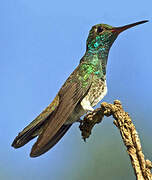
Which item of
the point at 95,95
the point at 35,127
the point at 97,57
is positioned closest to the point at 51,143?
the point at 35,127

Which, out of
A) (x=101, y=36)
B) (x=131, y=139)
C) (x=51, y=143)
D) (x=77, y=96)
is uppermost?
(x=101, y=36)

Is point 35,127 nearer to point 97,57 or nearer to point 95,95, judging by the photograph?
point 95,95

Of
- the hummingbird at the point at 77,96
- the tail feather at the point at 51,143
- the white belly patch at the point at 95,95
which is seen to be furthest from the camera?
the white belly patch at the point at 95,95

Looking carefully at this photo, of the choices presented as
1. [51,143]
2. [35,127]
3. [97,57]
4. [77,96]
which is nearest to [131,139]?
[51,143]

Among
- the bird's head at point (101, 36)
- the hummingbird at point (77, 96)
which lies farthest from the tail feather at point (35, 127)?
the bird's head at point (101, 36)

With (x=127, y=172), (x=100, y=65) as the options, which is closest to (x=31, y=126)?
(x=100, y=65)

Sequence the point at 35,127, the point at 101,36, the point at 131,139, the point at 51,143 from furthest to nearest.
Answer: the point at 101,36, the point at 35,127, the point at 51,143, the point at 131,139

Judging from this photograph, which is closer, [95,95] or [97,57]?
[95,95]

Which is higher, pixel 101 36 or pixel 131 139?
pixel 101 36

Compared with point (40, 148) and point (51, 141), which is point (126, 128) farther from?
point (51, 141)

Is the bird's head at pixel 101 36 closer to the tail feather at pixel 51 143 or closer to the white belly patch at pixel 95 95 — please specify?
the white belly patch at pixel 95 95

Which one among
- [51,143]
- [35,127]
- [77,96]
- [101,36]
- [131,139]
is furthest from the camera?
[101,36]
